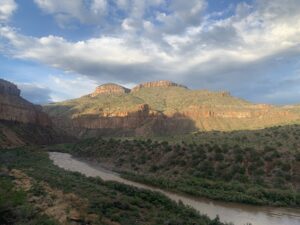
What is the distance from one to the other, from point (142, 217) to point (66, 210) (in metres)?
4.14

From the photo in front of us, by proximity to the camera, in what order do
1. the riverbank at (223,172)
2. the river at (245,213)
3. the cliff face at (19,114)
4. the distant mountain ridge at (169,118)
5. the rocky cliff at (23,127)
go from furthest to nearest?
the distant mountain ridge at (169,118) → the cliff face at (19,114) → the rocky cliff at (23,127) → the riverbank at (223,172) → the river at (245,213)

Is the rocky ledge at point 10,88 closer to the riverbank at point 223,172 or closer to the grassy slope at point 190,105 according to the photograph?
the grassy slope at point 190,105

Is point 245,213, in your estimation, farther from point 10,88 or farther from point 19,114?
point 10,88

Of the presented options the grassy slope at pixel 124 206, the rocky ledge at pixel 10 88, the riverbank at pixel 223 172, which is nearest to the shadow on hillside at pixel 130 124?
the rocky ledge at pixel 10 88

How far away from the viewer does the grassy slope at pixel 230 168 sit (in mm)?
35188

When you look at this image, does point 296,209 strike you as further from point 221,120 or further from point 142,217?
point 221,120

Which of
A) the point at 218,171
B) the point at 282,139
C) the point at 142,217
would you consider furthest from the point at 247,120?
the point at 142,217

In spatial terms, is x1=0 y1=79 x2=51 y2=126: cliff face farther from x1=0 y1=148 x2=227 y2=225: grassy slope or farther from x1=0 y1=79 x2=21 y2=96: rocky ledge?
x1=0 y1=148 x2=227 y2=225: grassy slope

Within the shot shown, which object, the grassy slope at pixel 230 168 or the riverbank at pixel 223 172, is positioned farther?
the grassy slope at pixel 230 168

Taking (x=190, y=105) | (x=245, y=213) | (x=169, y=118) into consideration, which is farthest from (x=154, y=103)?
(x=245, y=213)

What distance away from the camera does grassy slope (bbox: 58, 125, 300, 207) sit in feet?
115

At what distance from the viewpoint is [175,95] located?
645 feet

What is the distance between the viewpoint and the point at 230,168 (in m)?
41.3

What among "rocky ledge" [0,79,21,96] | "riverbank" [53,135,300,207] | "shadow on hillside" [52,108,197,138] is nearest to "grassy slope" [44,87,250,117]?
"shadow on hillside" [52,108,197,138]
